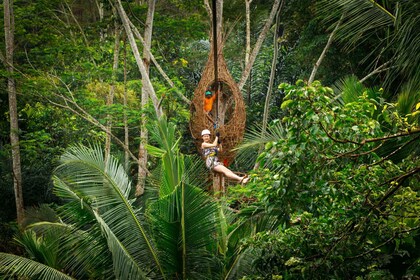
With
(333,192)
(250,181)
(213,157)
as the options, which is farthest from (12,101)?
(333,192)

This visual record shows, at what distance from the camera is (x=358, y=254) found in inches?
275

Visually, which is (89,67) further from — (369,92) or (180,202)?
(369,92)

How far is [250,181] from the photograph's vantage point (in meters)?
8.60

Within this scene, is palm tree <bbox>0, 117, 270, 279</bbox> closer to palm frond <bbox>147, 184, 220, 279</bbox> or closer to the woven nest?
palm frond <bbox>147, 184, 220, 279</bbox>

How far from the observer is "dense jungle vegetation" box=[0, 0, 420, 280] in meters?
6.48

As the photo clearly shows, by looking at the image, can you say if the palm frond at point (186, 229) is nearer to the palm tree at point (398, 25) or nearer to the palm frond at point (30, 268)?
the palm frond at point (30, 268)

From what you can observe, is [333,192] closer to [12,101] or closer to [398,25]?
[398,25]

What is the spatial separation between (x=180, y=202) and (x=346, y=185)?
3.04m

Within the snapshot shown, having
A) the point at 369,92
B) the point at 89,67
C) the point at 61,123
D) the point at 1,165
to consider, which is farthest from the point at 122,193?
the point at 1,165

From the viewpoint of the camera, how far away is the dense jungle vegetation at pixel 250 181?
6.48 metres

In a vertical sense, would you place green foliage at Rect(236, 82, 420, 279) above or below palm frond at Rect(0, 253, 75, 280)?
above

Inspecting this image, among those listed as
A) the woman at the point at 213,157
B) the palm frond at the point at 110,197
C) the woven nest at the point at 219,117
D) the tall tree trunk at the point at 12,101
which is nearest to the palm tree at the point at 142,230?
the palm frond at the point at 110,197

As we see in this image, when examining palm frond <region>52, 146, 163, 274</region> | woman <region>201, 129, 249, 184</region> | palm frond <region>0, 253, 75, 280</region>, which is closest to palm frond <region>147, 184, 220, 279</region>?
palm frond <region>52, 146, 163, 274</region>

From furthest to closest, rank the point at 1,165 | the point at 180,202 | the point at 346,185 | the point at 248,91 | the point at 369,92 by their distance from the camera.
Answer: the point at 248,91 → the point at 1,165 → the point at 180,202 → the point at 369,92 → the point at 346,185
